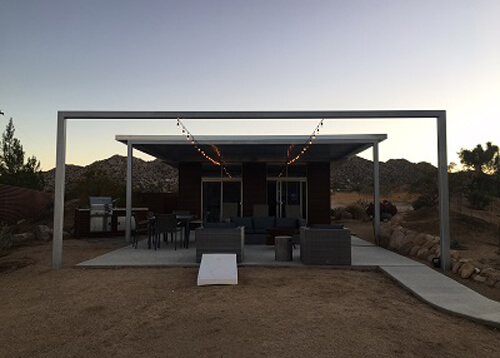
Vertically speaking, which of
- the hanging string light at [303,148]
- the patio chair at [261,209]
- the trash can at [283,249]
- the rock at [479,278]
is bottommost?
the rock at [479,278]

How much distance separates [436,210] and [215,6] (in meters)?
10.8

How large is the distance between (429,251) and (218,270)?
4279mm

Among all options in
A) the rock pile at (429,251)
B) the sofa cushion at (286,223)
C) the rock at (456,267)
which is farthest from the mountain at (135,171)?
the rock at (456,267)

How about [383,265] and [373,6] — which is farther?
[373,6]

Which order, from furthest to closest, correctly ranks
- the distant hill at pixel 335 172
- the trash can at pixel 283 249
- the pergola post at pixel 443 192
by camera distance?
the distant hill at pixel 335 172 < the trash can at pixel 283 249 < the pergola post at pixel 443 192

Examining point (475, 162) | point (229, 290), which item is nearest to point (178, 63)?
point (229, 290)

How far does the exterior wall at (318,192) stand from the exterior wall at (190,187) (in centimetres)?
406

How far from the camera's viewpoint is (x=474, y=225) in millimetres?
11078

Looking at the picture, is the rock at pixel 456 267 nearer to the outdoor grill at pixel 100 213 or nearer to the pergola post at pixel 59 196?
the pergola post at pixel 59 196

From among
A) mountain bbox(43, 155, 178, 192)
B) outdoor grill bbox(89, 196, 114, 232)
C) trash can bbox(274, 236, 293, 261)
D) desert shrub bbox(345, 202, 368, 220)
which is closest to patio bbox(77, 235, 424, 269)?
trash can bbox(274, 236, 293, 261)

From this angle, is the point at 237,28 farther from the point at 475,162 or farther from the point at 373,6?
the point at 475,162

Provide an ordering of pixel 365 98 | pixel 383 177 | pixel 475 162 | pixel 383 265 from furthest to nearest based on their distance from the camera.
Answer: pixel 383 177 < pixel 475 162 < pixel 365 98 < pixel 383 265

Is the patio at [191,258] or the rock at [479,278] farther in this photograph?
the patio at [191,258]

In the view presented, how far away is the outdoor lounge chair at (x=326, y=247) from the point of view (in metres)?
6.20
